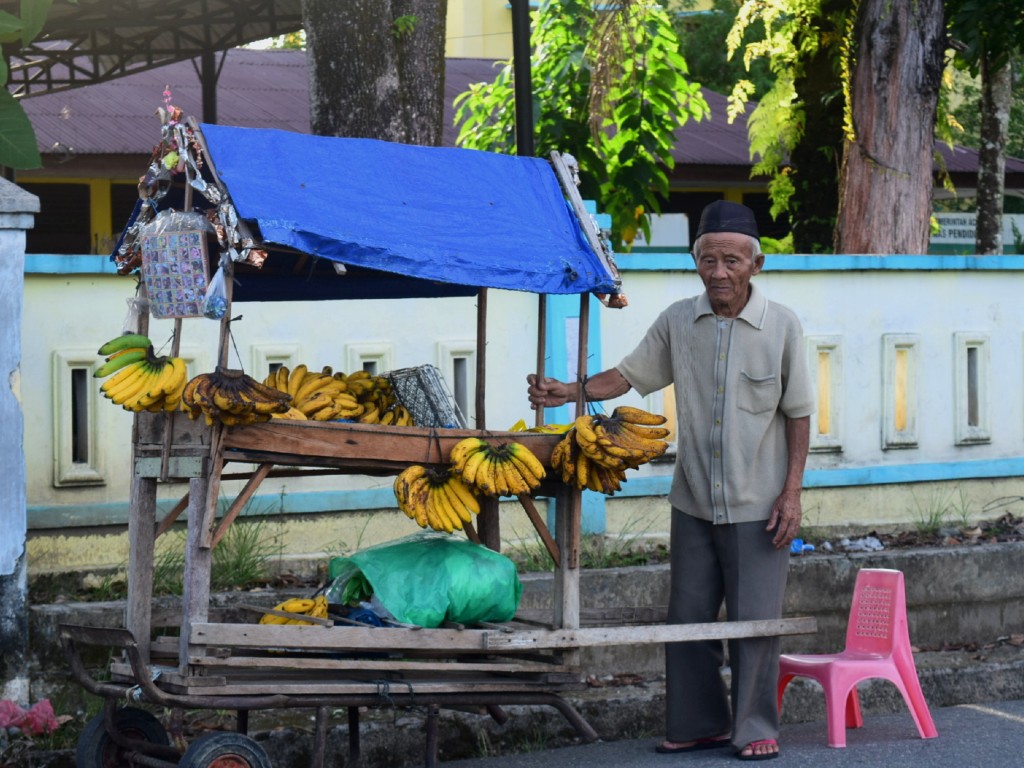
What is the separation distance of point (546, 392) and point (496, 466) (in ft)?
1.83

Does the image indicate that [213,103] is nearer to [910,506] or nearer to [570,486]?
[910,506]

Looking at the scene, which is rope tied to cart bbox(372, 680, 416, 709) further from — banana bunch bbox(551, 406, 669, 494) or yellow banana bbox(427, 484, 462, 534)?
banana bunch bbox(551, 406, 669, 494)

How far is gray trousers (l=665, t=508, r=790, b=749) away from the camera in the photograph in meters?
5.36

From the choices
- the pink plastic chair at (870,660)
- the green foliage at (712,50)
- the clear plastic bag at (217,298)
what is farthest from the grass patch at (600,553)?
the green foliage at (712,50)

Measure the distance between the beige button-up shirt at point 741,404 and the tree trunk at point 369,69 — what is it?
2.24 m

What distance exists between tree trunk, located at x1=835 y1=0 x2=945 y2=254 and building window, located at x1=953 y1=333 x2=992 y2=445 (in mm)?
1189

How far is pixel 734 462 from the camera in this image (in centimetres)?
535

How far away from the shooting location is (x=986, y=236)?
55.4 ft

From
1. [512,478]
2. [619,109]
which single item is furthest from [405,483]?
[619,109]

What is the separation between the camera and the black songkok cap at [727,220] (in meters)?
5.27

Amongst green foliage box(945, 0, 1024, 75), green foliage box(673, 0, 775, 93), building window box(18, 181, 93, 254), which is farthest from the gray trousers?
green foliage box(673, 0, 775, 93)

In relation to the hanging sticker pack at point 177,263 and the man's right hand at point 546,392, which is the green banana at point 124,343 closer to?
the hanging sticker pack at point 177,263

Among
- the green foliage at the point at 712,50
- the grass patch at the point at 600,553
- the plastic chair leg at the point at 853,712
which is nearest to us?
the plastic chair leg at the point at 853,712

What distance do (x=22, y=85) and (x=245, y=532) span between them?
11.1m
